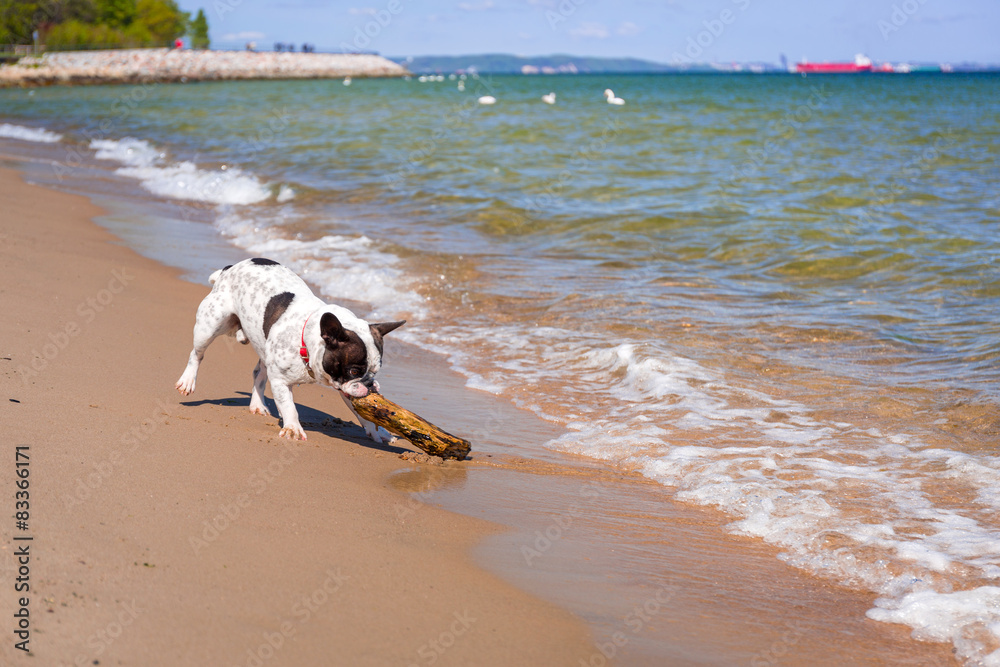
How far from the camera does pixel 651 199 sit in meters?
15.8

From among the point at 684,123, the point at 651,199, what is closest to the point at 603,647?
the point at 651,199

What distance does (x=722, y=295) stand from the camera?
963 cm


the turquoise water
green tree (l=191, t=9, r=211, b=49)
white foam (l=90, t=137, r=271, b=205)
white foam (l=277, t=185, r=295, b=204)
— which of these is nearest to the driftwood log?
the turquoise water

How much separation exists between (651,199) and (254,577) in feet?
44.3

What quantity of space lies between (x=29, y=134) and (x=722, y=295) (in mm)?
25927

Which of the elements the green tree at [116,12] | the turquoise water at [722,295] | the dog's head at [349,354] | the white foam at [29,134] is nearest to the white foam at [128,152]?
the turquoise water at [722,295]

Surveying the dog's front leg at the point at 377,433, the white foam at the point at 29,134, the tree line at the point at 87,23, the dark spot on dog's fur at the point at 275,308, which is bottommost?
the dog's front leg at the point at 377,433

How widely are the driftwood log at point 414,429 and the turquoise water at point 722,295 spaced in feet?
3.14

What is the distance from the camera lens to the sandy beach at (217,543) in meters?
2.84

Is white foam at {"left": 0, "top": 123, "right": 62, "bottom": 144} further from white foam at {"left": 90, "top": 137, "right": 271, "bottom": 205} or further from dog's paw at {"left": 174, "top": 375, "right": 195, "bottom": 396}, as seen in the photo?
dog's paw at {"left": 174, "top": 375, "right": 195, "bottom": 396}

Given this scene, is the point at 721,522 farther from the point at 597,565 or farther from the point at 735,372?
the point at 735,372

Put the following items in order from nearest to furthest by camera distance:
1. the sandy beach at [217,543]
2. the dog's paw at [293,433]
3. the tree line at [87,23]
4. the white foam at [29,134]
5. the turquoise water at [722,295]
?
the sandy beach at [217,543] → the turquoise water at [722,295] → the dog's paw at [293,433] → the white foam at [29,134] → the tree line at [87,23]

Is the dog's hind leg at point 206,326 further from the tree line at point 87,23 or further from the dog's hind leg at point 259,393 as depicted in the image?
the tree line at point 87,23

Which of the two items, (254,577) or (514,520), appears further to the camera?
(514,520)
